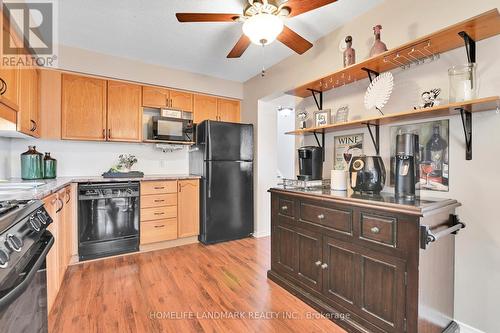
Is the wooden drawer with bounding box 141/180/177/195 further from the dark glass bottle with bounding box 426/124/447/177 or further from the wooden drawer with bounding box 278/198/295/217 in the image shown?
the dark glass bottle with bounding box 426/124/447/177

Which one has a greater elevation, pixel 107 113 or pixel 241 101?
pixel 241 101

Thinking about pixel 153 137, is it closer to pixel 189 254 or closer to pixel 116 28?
pixel 116 28

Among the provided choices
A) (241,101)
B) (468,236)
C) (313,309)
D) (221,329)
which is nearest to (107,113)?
(241,101)

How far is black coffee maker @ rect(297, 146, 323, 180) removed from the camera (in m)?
2.47

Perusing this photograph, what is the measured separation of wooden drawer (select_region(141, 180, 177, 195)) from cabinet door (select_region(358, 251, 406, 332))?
245 cm

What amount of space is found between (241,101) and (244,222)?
2003 mm

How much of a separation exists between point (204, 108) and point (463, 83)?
10.2 feet

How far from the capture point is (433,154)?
1734 mm

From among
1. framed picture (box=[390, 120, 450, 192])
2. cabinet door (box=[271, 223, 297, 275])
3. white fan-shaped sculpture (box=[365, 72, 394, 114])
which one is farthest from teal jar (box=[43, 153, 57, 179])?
framed picture (box=[390, 120, 450, 192])

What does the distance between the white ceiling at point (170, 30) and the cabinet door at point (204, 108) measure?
1.67 feet

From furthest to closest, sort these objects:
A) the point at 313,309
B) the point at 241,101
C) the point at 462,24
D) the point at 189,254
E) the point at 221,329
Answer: the point at 241,101 → the point at 189,254 → the point at 313,309 → the point at 221,329 → the point at 462,24

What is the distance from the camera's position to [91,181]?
2.75 m

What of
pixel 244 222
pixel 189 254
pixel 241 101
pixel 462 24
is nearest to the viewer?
pixel 462 24

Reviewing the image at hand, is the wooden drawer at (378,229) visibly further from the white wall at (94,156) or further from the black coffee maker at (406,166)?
the white wall at (94,156)
